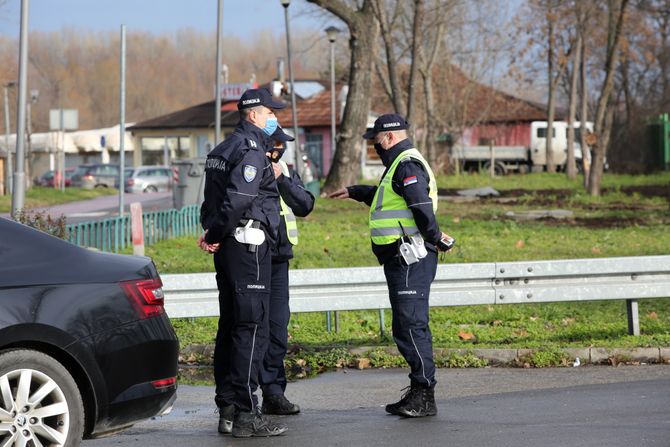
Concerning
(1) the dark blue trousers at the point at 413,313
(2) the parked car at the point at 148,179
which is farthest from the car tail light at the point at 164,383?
(2) the parked car at the point at 148,179

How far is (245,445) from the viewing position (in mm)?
6578

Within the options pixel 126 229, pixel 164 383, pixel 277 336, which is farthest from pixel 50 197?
pixel 164 383

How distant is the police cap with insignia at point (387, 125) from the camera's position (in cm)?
764

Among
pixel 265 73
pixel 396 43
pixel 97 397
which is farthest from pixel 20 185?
pixel 265 73

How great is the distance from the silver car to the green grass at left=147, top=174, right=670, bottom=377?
83.3ft

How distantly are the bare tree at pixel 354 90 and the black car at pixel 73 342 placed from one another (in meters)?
25.0

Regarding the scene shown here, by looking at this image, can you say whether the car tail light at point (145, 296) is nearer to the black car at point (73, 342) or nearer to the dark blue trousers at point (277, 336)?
the black car at point (73, 342)

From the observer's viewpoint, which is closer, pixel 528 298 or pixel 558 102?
pixel 528 298

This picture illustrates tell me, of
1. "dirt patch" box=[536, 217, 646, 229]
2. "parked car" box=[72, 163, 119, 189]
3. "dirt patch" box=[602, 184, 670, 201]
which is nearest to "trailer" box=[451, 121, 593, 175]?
"parked car" box=[72, 163, 119, 189]

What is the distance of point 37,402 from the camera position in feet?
18.3

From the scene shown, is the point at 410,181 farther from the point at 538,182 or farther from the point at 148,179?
the point at 148,179

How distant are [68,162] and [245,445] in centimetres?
8239

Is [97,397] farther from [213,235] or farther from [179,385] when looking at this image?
[179,385]

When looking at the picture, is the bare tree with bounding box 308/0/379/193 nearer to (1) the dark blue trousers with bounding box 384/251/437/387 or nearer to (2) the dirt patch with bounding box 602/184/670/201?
(2) the dirt patch with bounding box 602/184/670/201
